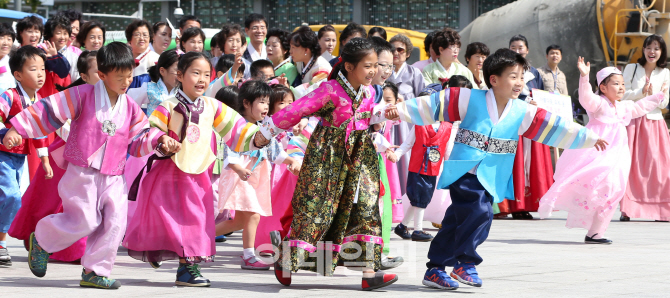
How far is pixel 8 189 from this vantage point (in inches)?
225

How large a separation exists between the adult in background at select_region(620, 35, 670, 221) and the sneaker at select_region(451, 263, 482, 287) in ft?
16.2

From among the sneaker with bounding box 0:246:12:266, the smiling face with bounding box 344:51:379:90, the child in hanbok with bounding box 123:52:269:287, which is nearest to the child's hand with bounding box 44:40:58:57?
the sneaker with bounding box 0:246:12:266

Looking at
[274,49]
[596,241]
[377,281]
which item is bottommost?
[596,241]

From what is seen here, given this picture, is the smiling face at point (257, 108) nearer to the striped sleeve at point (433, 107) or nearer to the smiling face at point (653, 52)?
the striped sleeve at point (433, 107)

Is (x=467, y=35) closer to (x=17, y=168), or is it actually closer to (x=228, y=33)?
(x=228, y=33)

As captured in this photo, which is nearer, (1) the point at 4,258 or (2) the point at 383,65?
(1) the point at 4,258

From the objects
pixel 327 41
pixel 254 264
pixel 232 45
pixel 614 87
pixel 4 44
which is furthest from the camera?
pixel 327 41

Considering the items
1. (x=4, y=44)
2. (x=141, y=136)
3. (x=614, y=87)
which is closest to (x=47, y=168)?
(x=141, y=136)

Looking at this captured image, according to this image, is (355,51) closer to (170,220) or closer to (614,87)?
(170,220)

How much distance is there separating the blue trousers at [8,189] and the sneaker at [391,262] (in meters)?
2.47

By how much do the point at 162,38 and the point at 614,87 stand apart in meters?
4.34

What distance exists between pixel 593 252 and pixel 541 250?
378 mm

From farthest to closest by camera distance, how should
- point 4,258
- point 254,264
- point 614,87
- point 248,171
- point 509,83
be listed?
1. point 614,87
2. point 254,264
3. point 4,258
4. point 248,171
5. point 509,83

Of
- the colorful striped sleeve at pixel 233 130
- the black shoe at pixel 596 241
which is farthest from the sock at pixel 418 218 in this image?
the colorful striped sleeve at pixel 233 130
